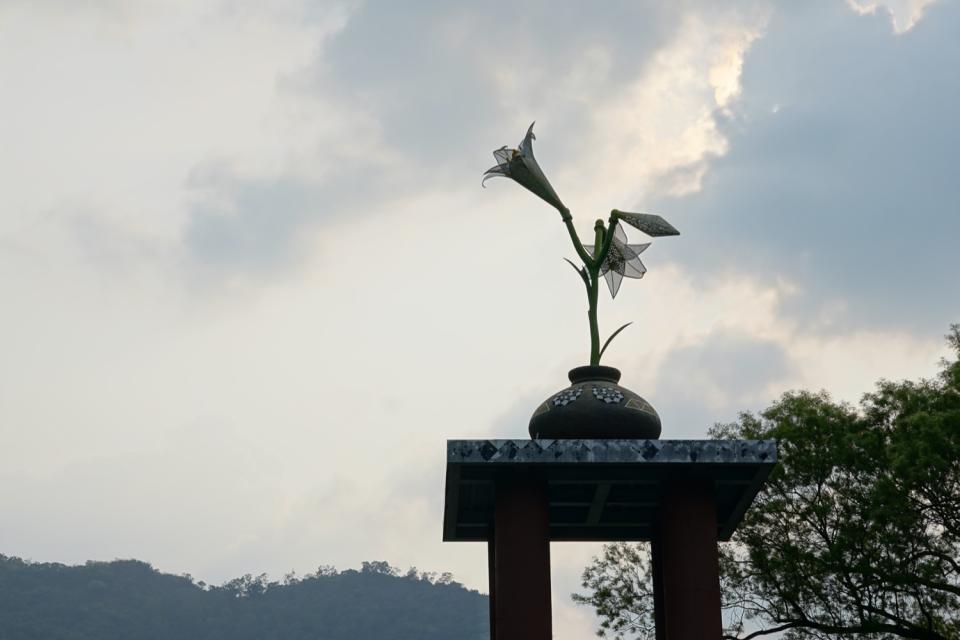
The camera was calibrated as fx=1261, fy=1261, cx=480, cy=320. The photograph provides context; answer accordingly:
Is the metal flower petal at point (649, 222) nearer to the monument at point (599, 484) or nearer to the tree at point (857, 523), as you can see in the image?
the monument at point (599, 484)

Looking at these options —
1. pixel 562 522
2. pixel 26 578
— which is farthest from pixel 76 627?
pixel 562 522

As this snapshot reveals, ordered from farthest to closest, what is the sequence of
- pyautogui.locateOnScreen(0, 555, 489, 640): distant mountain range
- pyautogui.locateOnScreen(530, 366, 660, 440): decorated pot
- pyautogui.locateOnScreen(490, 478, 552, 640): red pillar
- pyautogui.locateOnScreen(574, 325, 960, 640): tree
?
1. pyautogui.locateOnScreen(0, 555, 489, 640): distant mountain range
2. pyautogui.locateOnScreen(574, 325, 960, 640): tree
3. pyautogui.locateOnScreen(530, 366, 660, 440): decorated pot
4. pyautogui.locateOnScreen(490, 478, 552, 640): red pillar

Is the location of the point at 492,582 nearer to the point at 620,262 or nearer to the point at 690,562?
the point at 690,562

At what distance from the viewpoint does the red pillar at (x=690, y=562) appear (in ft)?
40.3

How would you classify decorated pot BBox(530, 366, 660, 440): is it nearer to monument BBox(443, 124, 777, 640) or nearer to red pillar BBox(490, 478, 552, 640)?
monument BBox(443, 124, 777, 640)

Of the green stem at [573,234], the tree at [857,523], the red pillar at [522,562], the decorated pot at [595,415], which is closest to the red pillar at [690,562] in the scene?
the decorated pot at [595,415]

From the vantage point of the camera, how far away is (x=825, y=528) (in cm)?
2712

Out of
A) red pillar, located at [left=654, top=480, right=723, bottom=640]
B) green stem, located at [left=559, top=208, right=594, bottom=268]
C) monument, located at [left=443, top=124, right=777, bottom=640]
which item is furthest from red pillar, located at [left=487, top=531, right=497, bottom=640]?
green stem, located at [left=559, top=208, right=594, bottom=268]

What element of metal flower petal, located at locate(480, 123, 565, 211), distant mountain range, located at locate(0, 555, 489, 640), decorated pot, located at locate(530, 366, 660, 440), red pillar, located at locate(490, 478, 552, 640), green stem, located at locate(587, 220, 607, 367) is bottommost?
red pillar, located at locate(490, 478, 552, 640)

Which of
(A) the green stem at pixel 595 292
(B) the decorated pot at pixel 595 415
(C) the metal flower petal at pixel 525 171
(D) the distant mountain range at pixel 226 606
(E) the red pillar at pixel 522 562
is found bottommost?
(E) the red pillar at pixel 522 562

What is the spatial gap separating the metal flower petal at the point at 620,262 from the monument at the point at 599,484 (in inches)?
49.1

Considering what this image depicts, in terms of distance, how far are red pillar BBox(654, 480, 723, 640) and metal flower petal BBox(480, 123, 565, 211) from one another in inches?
151

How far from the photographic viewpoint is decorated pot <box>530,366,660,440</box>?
516 inches

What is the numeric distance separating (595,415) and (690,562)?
1.78m
